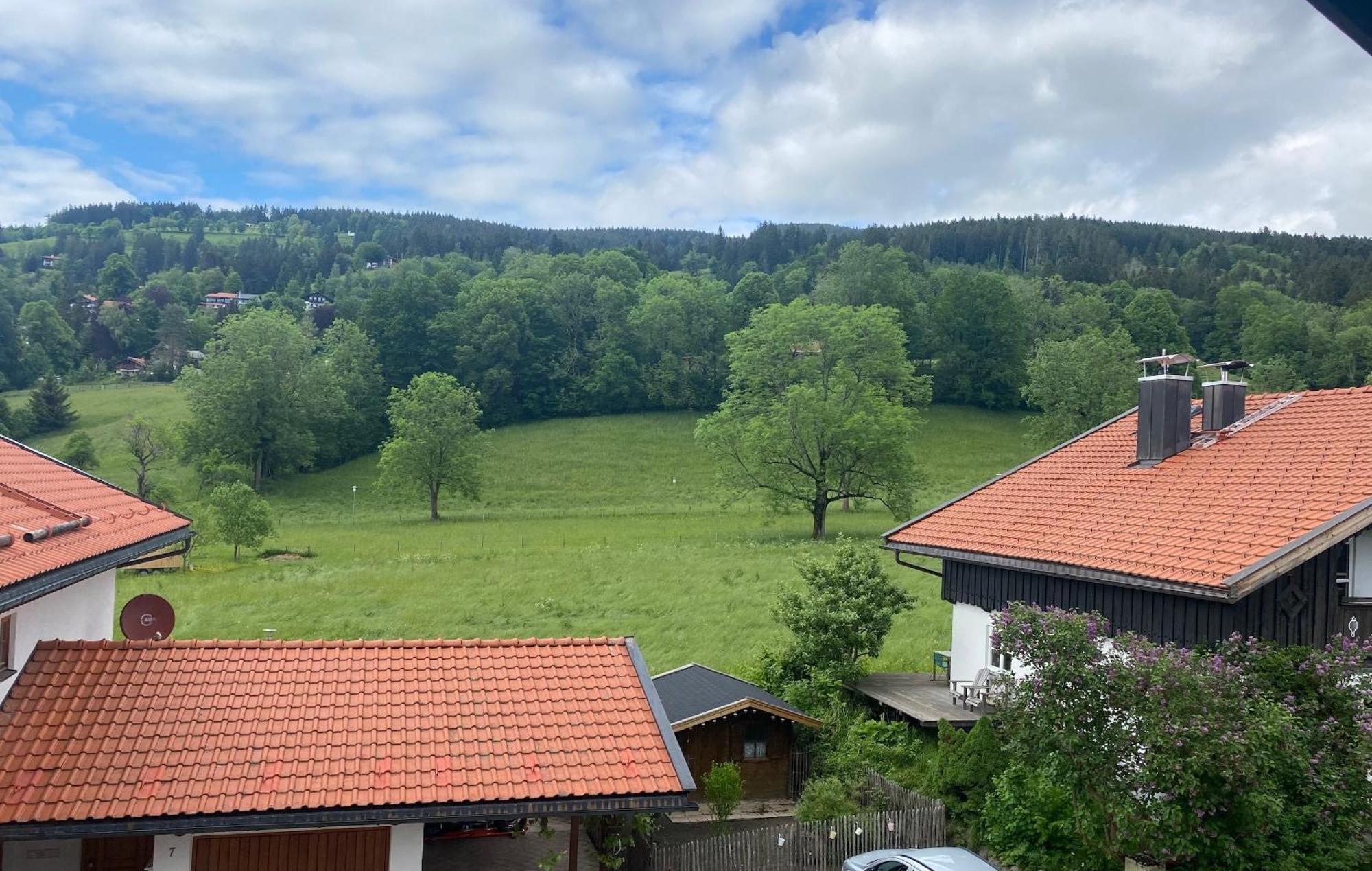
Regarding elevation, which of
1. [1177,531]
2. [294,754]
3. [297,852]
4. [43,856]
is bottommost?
[43,856]

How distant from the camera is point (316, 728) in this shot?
10852 millimetres

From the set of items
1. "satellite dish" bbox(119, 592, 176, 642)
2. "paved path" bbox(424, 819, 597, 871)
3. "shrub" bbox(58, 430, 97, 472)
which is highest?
"satellite dish" bbox(119, 592, 176, 642)

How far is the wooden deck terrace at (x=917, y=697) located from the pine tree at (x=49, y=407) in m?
78.6

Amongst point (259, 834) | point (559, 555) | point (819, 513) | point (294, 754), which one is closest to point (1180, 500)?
Answer: point (294, 754)

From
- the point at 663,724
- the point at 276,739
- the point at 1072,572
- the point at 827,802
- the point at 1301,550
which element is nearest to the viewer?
the point at 276,739

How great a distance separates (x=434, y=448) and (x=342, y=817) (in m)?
51.5

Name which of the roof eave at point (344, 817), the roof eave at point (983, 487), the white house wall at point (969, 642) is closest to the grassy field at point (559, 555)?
the white house wall at point (969, 642)

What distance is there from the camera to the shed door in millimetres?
10828

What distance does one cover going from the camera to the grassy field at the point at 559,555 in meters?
29.8

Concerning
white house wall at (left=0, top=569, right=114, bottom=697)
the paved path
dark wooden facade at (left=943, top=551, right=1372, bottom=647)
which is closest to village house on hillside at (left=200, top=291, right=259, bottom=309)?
white house wall at (left=0, top=569, right=114, bottom=697)

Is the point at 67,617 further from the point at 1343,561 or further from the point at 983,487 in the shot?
the point at 1343,561

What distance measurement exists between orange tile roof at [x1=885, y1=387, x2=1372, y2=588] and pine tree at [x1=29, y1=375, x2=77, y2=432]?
3143 inches

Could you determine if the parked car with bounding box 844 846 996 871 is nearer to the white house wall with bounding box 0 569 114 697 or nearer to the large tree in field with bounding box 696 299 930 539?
the white house wall with bounding box 0 569 114 697

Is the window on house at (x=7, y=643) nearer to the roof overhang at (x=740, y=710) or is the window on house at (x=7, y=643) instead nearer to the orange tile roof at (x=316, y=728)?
the orange tile roof at (x=316, y=728)
